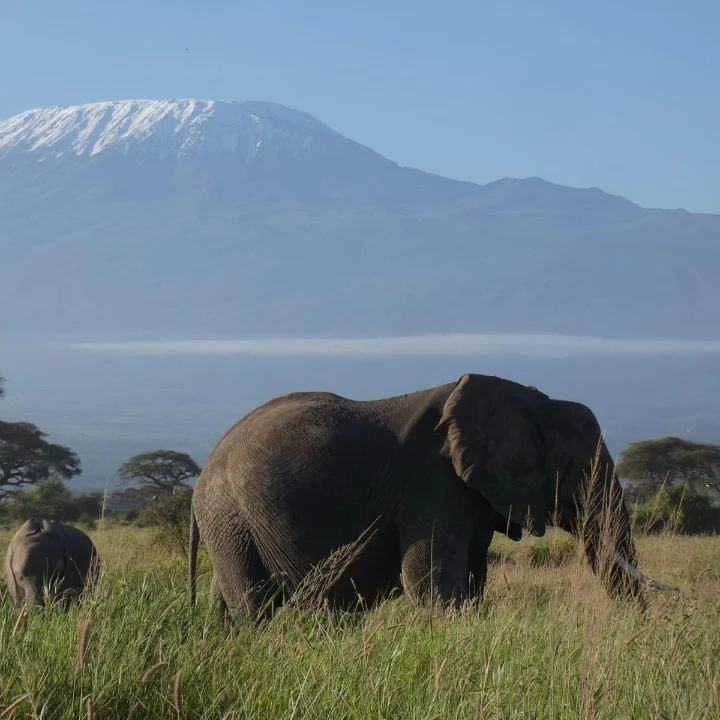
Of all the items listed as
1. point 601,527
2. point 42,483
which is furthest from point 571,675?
point 42,483

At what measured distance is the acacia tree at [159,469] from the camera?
148ft

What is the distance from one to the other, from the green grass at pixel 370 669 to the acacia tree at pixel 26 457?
36.4 meters

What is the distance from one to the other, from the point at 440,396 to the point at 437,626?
2.25 meters

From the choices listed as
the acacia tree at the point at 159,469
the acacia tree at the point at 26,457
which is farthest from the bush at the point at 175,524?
the acacia tree at the point at 159,469

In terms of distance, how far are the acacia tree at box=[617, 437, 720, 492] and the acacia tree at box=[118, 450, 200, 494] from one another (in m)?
15.6

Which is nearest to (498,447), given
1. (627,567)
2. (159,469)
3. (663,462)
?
(627,567)

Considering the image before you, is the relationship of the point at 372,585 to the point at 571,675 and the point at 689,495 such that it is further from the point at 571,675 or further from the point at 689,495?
the point at 689,495

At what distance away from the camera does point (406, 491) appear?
28.4 ft

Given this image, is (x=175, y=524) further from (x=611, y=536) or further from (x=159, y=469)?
(x=159, y=469)

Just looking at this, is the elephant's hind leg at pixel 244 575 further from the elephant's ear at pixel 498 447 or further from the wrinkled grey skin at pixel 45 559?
the elephant's ear at pixel 498 447

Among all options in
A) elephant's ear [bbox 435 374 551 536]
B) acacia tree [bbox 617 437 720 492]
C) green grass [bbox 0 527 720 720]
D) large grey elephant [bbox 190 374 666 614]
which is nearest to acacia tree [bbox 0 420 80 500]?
acacia tree [bbox 617 437 720 492]

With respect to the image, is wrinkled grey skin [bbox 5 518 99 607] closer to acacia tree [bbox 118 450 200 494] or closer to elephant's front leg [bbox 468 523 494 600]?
elephant's front leg [bbox 468 523 494 600]

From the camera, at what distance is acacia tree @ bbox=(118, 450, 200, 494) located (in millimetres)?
45062

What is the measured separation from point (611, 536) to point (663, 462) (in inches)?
1163
